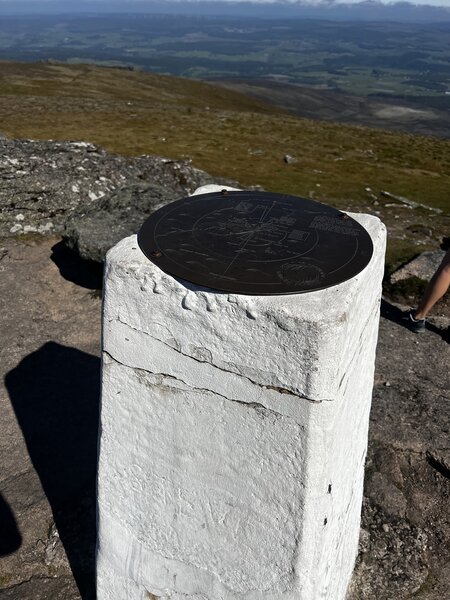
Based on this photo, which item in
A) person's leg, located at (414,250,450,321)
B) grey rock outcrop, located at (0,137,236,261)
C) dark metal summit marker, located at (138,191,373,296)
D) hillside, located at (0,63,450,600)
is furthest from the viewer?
grey rock outcrop, located at (0,137,236,261)

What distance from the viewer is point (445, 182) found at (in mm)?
20266

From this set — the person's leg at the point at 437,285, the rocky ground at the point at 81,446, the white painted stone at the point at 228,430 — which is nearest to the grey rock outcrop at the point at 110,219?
the rocky ground at the point at 81,446

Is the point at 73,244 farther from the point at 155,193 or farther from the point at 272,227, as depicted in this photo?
the point at 272,227

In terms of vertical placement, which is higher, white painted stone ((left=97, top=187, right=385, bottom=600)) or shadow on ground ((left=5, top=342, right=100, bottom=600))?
white painted stone ((left=97, top=187, right=385, bottom=600))

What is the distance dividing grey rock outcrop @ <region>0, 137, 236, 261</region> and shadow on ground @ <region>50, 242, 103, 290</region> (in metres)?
0.41

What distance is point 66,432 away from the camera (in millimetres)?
5730

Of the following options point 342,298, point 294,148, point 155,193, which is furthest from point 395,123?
point 342,298

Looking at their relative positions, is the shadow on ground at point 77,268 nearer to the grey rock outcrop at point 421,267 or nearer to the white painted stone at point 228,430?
the grey rock outcrop at point 421,267

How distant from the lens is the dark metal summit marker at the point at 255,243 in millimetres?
3174

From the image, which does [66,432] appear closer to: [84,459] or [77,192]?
[84,459]

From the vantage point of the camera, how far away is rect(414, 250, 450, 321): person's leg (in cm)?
689

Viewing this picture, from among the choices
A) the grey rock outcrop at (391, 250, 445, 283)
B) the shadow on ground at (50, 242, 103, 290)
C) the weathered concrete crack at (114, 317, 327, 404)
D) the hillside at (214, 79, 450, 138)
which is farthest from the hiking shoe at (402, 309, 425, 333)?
the hillside at (214, 79, 450, 138)

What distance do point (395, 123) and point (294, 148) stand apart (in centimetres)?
7527

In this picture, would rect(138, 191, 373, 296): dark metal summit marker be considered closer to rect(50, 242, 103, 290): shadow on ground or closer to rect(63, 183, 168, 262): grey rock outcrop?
rect(63, 183, 168, 262): grey rock outcrop
